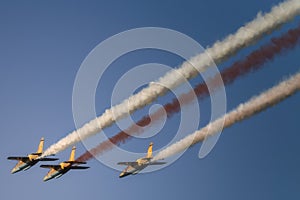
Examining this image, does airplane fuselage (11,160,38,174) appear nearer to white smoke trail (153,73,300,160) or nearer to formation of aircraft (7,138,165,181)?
formation of aircraft (7,138,165,181)

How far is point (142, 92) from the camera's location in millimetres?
43438

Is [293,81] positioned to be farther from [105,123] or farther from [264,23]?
[105,123]

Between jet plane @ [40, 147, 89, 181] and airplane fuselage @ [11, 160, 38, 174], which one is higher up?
airplane fuselage @ [11, 160, 38, 174]

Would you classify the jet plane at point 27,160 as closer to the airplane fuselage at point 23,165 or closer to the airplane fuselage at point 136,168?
the airplane fuselage at point 23,165

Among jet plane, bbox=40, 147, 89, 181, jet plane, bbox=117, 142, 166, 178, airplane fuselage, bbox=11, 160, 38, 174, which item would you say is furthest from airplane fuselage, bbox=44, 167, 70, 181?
jet plane, bbox=117, 142, 166, 178

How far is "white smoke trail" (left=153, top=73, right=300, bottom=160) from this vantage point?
33219mm

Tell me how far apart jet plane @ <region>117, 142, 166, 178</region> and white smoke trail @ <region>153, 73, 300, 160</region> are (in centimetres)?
847

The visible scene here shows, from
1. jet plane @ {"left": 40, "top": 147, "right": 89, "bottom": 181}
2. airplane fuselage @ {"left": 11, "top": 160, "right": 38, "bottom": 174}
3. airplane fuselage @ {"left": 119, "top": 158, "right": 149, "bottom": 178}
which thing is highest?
airplane fuselage @ {"left": 11, "top": 160, "right": 38, "bottom": 174}

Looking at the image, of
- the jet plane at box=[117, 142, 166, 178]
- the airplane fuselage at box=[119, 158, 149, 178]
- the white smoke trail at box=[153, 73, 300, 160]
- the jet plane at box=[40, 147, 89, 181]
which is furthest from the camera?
the jet plane at box=[40, 147, 89, 181]

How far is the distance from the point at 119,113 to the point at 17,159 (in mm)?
26592

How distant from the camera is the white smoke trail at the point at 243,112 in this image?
109ft

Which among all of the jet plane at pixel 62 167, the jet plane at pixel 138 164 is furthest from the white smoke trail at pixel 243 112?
the jet plane at pixel 62 167

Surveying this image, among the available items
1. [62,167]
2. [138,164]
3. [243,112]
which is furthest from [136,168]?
[243,112]

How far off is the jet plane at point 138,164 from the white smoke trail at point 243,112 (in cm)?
847
